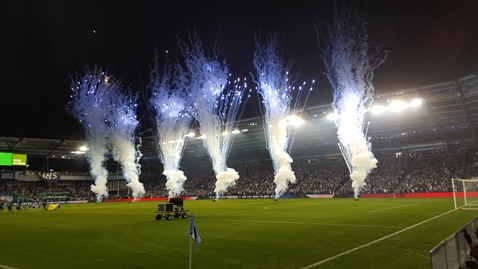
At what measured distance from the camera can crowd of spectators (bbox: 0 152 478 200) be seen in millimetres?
50438

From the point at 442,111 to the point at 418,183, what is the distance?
10.5 meters

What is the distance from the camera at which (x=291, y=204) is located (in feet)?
130

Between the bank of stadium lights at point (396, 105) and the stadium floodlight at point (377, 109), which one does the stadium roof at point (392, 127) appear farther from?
the stadium floodlight at point (377, 109)

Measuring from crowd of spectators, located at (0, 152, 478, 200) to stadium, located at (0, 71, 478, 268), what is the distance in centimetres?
25

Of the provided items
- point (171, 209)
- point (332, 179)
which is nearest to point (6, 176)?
point (171, 209)

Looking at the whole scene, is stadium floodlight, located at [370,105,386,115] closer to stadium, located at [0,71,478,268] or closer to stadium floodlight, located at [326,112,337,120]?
stadium, located at [0,71,478,268]

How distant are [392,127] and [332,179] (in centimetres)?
1299

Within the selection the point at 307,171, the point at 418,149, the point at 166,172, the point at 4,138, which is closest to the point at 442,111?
the point at 418,149

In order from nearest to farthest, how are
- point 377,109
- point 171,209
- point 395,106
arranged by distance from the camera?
point 171,209
point 395,106
point 377,109

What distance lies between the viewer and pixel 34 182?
78.3 m

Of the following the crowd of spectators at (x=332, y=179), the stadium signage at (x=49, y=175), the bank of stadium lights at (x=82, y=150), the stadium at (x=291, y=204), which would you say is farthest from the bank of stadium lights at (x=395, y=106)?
the stadium signage at (x=49, y=175)

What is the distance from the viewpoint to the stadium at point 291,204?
11.9 m

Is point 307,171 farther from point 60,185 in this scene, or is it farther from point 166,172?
point 60,185

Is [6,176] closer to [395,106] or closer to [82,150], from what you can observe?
[82,150]
